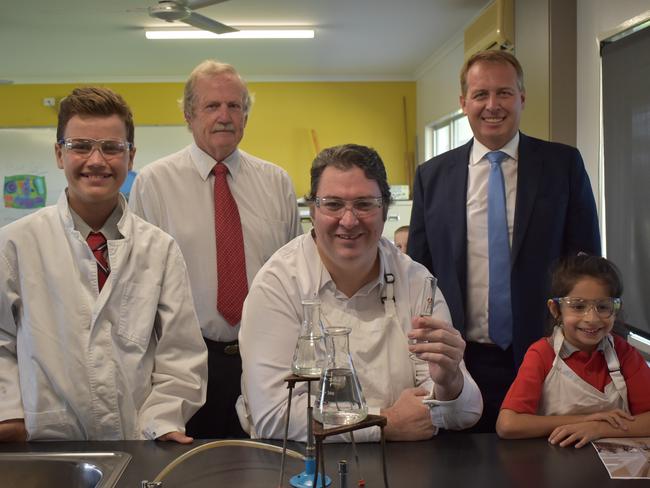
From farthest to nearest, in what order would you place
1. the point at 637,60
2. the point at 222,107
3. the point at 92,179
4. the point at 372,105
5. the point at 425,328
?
the point at 372,105 < the point at 637,60 < the point at 222,107 < the point at 92,179 < the point at 425,328

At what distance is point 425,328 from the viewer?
1.42 m

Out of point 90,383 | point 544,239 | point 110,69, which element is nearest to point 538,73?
point 544,239

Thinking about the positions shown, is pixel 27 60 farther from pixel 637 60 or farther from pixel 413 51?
pixel 637 60

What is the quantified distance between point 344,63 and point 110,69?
8.37 feet

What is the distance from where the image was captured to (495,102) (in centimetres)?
229

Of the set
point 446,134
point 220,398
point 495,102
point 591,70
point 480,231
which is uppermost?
A: point 446,134

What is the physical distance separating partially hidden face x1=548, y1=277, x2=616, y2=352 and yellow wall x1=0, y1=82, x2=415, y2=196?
6.38 m

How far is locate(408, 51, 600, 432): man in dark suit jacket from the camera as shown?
7.29 feet

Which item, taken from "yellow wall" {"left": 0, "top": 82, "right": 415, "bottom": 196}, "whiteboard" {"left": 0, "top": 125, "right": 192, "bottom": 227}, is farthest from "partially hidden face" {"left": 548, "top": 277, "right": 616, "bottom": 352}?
"whiteboard" {"left": 0, "top": 125, "right": 192, "bottom": 227}

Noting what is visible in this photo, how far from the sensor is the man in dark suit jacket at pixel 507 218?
7.29 feet

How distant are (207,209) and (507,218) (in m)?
1.07

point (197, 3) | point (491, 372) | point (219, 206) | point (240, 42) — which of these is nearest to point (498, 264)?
point (491, 372)

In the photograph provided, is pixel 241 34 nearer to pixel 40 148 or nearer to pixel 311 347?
pixel 40 148

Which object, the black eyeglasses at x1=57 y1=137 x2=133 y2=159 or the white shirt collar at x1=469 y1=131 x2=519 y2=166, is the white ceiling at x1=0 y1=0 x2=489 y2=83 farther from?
the black eyeglasses at x1=57 y1=137 x2=133 y2=159
